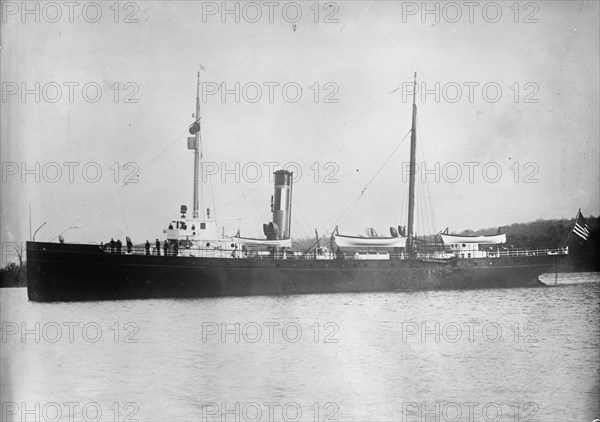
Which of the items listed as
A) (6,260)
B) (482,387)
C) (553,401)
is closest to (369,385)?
(482,387)

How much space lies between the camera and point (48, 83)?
10.2 meters

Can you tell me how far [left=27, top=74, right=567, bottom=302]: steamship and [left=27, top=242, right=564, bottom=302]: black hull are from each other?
0.07 feet

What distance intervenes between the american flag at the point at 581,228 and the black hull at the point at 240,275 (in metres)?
2.18

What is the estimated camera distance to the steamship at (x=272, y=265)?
14195mm

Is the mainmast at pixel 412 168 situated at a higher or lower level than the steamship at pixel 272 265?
higher

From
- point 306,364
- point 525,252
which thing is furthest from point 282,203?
point 525,252

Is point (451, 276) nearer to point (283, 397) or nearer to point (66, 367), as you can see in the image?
point (283, 397)

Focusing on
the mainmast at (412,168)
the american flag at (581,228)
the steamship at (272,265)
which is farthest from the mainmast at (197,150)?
the american flag at (581,228)

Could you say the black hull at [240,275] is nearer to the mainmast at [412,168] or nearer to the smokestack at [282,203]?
the smokestack at [282,203]

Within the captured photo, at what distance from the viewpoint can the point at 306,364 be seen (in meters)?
10.2

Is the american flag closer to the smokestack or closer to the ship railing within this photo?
the ship railing

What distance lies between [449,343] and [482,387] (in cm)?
114

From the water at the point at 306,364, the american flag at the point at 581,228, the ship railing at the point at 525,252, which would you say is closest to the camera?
the water at the point at 306,364

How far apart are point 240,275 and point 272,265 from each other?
94 centimetres
